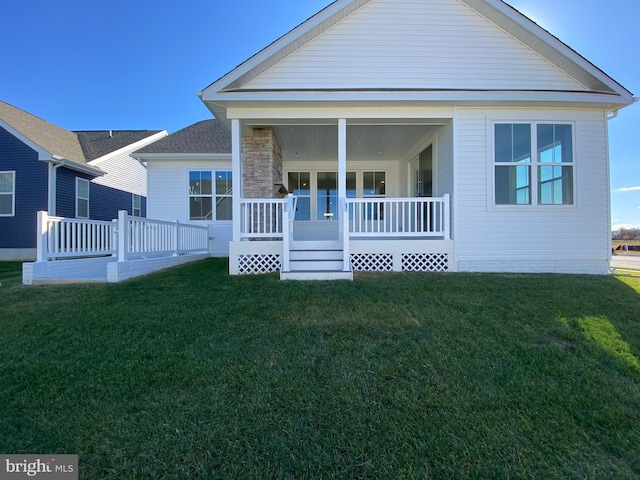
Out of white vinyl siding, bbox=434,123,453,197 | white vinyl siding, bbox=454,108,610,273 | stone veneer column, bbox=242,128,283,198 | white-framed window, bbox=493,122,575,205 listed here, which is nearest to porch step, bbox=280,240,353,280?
stone veneer column, bbox=242,128,283,198

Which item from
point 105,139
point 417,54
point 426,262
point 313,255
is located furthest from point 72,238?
point 105,139

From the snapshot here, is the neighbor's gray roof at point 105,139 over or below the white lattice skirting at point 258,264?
over

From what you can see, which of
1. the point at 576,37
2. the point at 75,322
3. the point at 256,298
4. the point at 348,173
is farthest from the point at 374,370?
the point at 576,37

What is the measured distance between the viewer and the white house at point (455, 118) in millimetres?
6641

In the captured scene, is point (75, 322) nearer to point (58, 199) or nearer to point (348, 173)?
point (348, 173)

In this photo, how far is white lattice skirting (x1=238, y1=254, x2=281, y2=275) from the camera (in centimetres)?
675

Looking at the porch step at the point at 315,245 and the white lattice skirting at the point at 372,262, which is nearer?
the porch step at the point at 315,245

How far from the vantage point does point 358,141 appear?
904cm

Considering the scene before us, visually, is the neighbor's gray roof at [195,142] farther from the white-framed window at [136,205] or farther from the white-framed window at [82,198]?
the white-framed window at [136,205]

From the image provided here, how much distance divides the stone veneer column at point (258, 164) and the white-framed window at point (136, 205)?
10100mm

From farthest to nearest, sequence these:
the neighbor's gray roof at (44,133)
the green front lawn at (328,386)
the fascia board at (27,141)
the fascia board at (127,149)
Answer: the fascia board at (127,149), the neighbor's gray roof at (44,133), the fascia board at (27,141), the green front lawn at (328,386)

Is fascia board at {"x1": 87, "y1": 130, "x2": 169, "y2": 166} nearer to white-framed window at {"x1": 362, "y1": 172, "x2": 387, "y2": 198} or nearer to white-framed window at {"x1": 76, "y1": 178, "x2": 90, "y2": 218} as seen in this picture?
white-framed window at {"x1": 76, "y1": 178, "x2": 90, "y2": 218}

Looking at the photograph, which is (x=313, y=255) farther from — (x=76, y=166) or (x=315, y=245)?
(x=76, y=166)

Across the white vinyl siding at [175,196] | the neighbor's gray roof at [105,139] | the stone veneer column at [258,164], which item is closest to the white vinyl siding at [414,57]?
the stone veneer column at [258,164]
